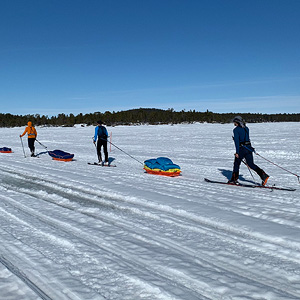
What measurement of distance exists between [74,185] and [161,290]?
5.48m

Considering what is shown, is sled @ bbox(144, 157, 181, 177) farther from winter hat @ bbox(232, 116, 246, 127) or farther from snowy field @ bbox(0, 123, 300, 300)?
winter hat @ bbox(232, 116, 246, 127)

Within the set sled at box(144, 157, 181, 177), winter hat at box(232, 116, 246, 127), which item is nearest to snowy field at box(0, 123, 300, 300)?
winter hat at box(232, 116, 246, 127)

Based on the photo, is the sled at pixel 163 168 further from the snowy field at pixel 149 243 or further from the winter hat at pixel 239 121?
the winter hat at pixel 239 121

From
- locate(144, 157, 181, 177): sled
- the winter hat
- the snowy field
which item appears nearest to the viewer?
the snowy field

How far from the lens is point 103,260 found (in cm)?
345

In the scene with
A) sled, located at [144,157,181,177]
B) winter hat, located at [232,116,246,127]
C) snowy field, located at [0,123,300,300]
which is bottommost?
snowy field, located at [0,123,300,300]

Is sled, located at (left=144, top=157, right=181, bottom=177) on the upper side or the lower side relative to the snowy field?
upper

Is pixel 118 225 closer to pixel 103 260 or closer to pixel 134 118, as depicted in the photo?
pixel 103 260

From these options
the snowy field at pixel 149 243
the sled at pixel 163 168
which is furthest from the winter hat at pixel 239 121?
the sled at pixel 163 168

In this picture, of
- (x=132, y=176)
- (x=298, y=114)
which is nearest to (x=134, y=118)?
(x=298, y=114)

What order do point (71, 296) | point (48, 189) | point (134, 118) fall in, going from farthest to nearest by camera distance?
point (134, 118)
point (48, 189)
point (71, 296)

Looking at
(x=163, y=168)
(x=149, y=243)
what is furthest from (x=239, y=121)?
(x=149, y=243)

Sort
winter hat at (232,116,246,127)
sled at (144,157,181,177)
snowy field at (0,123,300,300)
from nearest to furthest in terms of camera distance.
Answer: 1. snowy field at (0,123,300,300)
2. winter hat at (232,116,246,127)
3. sled at (144,157,181,177)

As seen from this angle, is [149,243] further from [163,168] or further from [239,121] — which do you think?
[163,168]
